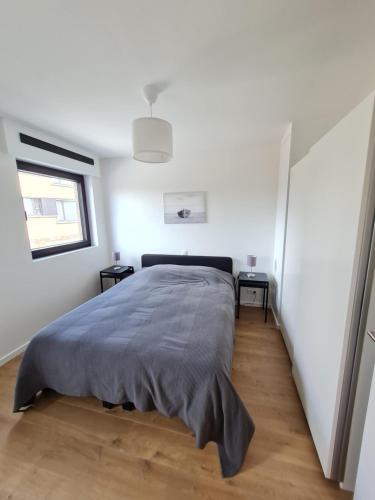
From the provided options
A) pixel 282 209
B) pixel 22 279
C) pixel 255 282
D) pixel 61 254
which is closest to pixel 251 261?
pixel 255 282

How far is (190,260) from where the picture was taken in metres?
3.19

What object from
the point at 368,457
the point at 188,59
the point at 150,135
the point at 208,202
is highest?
the point at 188,59

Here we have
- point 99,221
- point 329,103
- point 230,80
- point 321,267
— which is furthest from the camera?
point 99,221

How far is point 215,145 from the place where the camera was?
2.90 meters

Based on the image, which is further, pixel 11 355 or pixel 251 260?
pixel 251 260

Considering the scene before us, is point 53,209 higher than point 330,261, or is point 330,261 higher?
point 53,209

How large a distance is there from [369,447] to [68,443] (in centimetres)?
163

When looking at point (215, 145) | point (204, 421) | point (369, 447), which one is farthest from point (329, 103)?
point (204, 421)

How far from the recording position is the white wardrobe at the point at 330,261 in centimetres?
88

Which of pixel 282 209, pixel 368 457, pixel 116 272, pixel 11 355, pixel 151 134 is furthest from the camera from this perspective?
pixel 116 272

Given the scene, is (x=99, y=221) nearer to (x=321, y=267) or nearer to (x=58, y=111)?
(x=58, y=111)

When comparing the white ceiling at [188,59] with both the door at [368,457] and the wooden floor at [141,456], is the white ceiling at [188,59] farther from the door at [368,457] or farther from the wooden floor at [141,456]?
the wooden floor at [141,456]

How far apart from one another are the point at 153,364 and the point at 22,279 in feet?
6.18

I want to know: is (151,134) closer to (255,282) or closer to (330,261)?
(330,261)
